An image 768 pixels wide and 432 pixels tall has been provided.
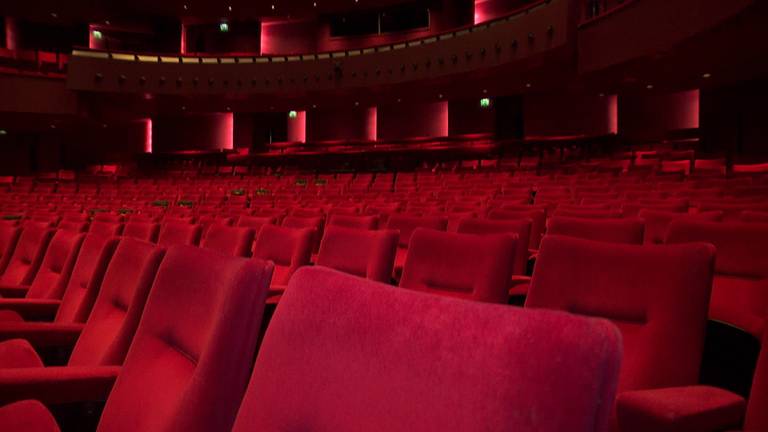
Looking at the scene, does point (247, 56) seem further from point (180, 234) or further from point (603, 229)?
point (603, 229)

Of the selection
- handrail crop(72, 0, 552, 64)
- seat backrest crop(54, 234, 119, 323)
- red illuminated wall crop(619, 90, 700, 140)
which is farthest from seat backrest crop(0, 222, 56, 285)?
red illuminated wall crop(619, 90, 700, 140)

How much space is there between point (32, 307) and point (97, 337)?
0.78m

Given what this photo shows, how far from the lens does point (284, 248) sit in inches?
105

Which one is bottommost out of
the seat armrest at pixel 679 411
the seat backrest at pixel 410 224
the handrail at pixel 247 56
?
the seat armrest at pixel 679 411

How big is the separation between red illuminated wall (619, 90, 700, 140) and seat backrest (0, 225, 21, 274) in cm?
1351

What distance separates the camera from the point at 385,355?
0.53 m

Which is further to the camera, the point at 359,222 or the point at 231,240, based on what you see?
the point at 359,222

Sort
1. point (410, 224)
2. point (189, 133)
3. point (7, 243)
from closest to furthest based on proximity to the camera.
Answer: point (7, 243), point (410, 224), point (189, 133)

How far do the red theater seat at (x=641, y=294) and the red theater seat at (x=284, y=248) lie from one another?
1343 mm

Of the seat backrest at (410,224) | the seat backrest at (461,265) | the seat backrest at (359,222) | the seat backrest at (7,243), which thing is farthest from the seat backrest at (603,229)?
the seat backrest at (7,243)

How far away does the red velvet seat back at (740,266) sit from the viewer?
1.75 m

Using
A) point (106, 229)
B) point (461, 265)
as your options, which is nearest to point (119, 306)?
point (461, 265)

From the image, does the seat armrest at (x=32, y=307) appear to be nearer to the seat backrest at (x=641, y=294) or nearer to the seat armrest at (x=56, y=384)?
the seat armrest at (x=56, y=384)

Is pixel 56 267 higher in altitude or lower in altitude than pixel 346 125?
lower
